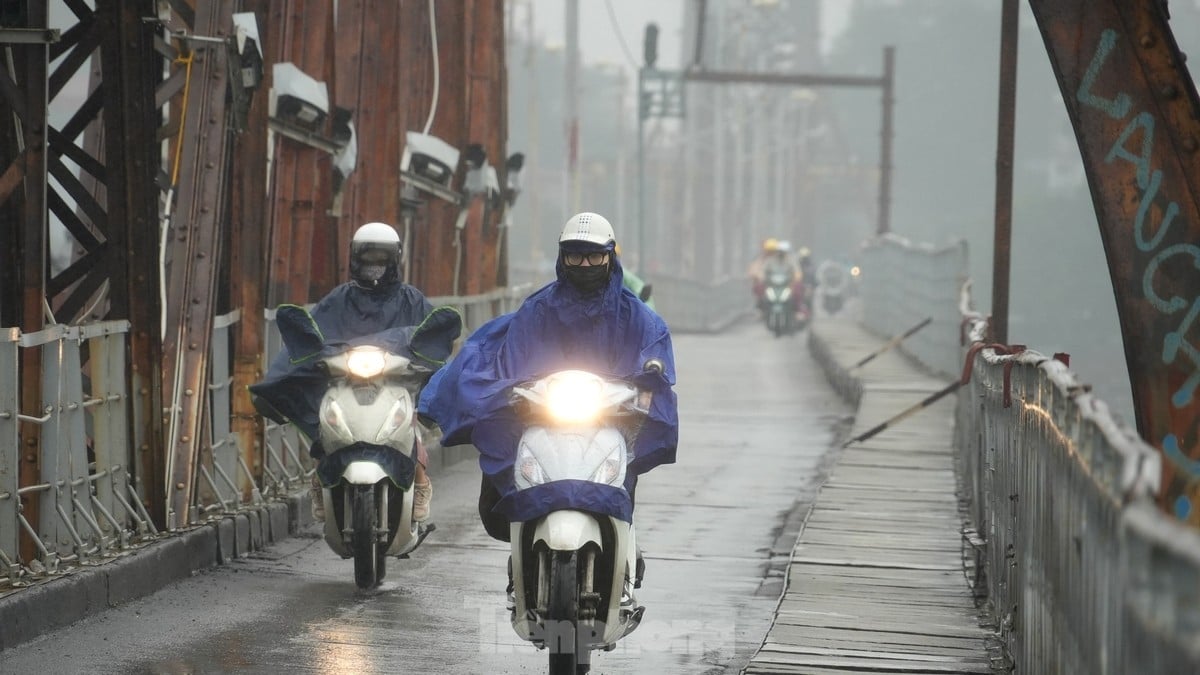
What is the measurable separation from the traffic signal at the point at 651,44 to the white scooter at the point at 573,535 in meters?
35.8

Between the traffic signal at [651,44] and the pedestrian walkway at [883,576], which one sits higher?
the traffic signal at [651,44]

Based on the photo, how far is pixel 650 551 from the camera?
454 inches

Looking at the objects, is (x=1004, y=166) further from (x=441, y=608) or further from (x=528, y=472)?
(x=528, y=472)

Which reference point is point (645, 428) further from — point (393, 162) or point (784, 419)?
point (784, 419)

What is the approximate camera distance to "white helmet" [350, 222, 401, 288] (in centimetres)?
1020

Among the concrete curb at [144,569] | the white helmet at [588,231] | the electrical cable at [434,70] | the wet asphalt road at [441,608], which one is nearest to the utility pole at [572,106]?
the electrical cable at [434,70]

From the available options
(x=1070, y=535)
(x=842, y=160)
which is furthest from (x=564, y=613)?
(x=842, y=160)

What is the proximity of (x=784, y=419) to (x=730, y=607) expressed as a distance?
13292 mm

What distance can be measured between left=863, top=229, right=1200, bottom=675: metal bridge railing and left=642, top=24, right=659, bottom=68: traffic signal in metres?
31.7

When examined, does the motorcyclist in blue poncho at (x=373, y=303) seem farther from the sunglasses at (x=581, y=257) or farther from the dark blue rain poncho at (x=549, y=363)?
the sunglasses at (x=581, y=257)

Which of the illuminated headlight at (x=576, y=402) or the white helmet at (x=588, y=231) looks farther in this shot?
the white helmet at (x=588, y=231)

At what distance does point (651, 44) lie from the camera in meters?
42.7

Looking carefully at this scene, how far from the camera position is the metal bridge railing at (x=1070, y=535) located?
3383mm

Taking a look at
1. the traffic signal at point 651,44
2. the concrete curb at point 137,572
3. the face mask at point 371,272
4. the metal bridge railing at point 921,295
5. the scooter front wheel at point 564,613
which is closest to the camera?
the scooter front wheel at point 564,613
